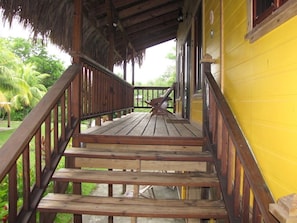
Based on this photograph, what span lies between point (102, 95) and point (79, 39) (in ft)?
3.75

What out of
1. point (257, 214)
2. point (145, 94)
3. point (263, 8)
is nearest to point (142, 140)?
point (257, 214)

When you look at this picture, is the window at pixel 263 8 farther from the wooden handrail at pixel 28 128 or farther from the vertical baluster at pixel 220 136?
the wooden handrail at pixel 28 128

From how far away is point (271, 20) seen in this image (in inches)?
55.9

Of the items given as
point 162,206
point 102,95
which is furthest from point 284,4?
point 102,95

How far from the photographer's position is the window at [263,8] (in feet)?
4.62

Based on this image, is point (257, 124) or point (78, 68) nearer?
point (257, 124)

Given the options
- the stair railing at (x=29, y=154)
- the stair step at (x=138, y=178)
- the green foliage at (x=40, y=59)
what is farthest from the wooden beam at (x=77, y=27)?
the green foliage at (x=40, y=59)

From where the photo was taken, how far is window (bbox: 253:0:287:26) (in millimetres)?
1407

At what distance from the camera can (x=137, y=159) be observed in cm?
237

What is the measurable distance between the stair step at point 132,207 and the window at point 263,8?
1281 millimetres

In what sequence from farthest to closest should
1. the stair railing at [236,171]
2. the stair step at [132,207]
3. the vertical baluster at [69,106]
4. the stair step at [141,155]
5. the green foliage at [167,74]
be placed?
the green foliage at [167,74] → the vertical baluster at [69,106] → the stair step at [141,155] → the stair step at [132,207] → the stair railing at [236,171]

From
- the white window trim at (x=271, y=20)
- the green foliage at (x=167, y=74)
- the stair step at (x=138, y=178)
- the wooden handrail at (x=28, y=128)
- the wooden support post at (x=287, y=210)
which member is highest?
the green foliage at (x=167, y=74)

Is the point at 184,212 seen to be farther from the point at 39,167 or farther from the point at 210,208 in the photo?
the point at 39,167

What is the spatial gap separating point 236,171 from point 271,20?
0.91 m
